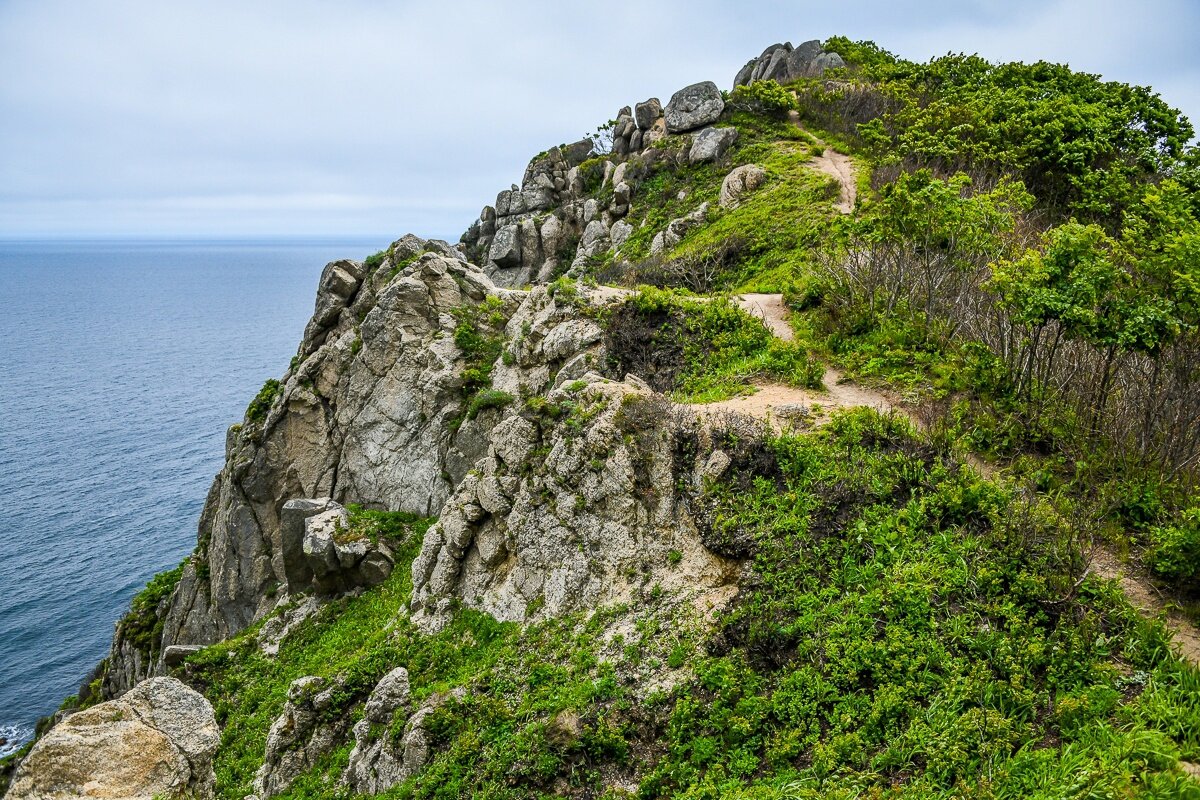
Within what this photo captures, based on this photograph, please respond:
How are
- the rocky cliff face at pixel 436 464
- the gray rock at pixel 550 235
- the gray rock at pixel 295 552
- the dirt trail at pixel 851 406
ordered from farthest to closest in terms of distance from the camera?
the gray rock at pixel 550 235
the gray rock at pixel 295 552
the rocky cliff face at pixel 436 464
the dirt trail at pixel 851 406

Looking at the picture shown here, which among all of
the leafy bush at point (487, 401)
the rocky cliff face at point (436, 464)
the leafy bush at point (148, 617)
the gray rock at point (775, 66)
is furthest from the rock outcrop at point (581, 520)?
the gray rock at point (775, 66)

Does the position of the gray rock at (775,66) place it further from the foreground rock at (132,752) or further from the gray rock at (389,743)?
the foreground rock at (132,752)

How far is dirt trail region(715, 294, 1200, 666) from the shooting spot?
1148 centimetres

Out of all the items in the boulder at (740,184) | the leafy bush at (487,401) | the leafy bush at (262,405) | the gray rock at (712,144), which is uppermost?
the gray rock at (712,144)

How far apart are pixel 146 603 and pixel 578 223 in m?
45.1

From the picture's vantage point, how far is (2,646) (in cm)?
4769

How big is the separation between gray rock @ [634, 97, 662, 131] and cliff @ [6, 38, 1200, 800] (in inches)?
1418

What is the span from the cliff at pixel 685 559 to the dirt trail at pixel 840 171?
592cm

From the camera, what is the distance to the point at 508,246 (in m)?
64.1

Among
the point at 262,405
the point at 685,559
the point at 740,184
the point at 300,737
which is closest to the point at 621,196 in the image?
the point at 740,184

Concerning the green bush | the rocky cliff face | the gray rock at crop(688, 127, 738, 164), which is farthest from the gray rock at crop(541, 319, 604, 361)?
the gray rock at crop(688, 127, 738, 164)

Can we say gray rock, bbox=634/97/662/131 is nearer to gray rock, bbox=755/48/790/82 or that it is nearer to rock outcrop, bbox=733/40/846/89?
rock outcrop, bbox=733/40/846/89

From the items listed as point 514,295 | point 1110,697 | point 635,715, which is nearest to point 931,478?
point 1110,697

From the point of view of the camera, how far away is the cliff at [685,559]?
11266 millimetres
